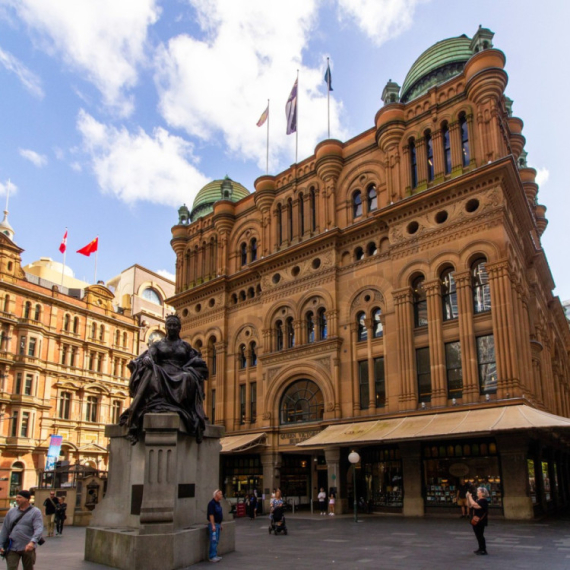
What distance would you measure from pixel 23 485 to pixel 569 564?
48992mm

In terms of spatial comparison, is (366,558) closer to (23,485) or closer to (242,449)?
(242,449)

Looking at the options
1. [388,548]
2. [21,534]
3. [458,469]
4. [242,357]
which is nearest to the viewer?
[21,534]

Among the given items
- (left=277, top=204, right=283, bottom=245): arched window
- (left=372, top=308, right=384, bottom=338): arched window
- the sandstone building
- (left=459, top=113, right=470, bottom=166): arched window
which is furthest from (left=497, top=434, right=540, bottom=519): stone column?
(left=277, top=204, right=283, bottom=245): arched window

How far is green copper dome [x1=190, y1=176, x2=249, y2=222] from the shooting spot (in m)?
53.5

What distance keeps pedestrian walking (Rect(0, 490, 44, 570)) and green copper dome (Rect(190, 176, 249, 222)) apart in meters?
44.3

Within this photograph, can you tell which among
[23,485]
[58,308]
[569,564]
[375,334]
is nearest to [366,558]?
[569,564]

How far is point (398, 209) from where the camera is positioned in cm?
3284

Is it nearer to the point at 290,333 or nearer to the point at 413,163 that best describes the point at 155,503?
the point at 290,333

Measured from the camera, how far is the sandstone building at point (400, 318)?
91.4 feet

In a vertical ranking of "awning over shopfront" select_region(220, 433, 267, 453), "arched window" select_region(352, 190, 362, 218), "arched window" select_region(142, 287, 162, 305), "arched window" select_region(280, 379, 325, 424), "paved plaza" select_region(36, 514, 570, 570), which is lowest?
"paved plaza" select_region(36, 514, 570, 570)

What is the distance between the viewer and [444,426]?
26141 mm

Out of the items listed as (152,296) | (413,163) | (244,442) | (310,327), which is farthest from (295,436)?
(152,296)

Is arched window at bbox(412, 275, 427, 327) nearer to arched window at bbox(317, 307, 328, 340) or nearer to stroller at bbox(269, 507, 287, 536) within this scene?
arched window at bbox(317, 307, 328, 340)

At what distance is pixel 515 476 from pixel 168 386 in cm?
1876
